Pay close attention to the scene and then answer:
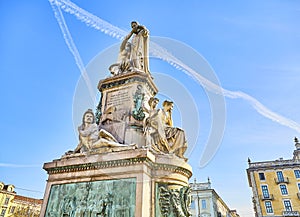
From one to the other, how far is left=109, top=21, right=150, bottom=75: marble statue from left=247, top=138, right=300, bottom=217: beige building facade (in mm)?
41956

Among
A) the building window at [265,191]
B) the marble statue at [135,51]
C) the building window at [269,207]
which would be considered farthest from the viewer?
the building window at [265,191]

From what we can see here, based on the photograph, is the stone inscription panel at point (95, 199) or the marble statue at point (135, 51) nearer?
the stone inscription panel at point (95, 199)

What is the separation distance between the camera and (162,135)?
25.2 ft

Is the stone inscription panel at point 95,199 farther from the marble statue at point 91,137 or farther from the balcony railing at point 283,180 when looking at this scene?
the balcony railing at point 283,180

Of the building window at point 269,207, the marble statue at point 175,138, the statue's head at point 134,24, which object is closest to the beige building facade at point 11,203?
the building window at point 269,207

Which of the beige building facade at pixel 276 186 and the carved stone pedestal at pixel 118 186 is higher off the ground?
the beige building facade at pixel 276 186

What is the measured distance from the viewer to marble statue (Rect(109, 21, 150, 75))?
10969 millimetres

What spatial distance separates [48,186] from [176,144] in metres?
4.29

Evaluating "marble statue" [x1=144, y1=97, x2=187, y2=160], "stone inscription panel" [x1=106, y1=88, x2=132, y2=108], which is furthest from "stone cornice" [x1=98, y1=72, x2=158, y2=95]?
"marble statue" [x1=144, y1=97, x2=187, y2=160]

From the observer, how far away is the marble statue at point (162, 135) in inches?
296

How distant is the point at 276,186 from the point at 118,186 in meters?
A: 45.9

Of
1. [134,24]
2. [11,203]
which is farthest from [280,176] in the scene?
[11,203]

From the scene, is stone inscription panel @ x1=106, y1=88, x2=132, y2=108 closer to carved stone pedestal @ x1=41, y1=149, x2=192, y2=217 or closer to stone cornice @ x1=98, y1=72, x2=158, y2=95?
stone cornice @ x1=98, y1=72, x2=158, y2=95

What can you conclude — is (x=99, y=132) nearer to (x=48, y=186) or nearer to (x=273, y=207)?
(x=48, y=186)
